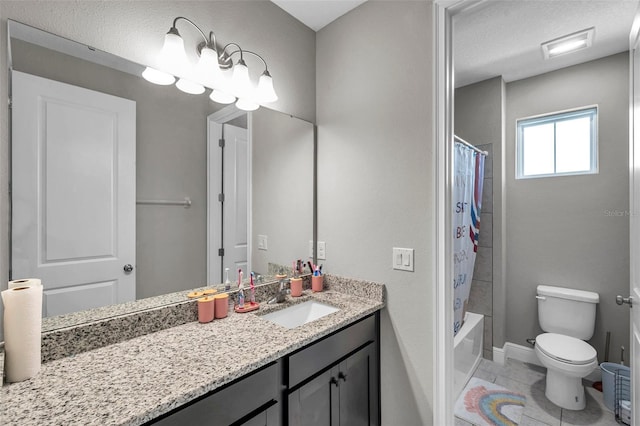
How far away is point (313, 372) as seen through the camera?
1.18 m

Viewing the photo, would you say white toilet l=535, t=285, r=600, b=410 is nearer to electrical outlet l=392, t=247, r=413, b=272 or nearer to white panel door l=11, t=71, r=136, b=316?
electrical outlet l=392, t=247, r=413, b=272

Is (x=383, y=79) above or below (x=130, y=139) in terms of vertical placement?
above

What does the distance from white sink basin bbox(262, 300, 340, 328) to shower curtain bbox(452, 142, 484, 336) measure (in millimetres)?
1010

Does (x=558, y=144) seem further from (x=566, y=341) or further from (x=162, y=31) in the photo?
(x=162, y=31)

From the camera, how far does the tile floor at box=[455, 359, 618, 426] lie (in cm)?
188

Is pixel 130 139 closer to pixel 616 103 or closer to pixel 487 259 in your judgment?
pixel 487 259

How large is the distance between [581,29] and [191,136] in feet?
8.44

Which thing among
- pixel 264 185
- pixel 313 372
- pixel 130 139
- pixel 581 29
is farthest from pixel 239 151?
Answer: pixel 581 29

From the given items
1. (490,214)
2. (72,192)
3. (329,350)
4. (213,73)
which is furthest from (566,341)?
(72,192)

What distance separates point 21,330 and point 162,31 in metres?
1.21

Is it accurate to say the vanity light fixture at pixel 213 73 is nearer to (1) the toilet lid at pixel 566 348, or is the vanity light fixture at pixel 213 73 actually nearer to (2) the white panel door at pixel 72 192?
(2) the white panel door at pixel 72 192

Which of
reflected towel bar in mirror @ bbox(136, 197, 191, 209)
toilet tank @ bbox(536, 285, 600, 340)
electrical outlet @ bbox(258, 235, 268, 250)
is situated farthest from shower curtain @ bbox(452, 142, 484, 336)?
reflected towel bar in mirror @ bbox(136, 197, 191, 209)

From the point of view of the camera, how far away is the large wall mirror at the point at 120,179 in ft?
3.10

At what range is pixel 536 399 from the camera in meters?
2.09
